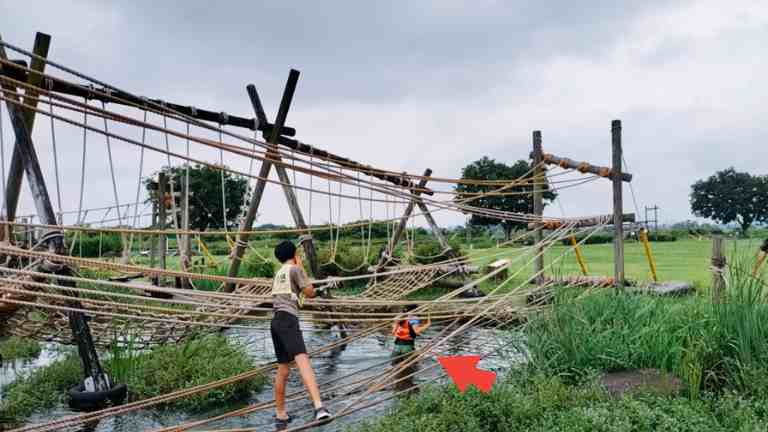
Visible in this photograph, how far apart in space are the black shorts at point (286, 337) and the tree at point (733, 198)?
172 ft

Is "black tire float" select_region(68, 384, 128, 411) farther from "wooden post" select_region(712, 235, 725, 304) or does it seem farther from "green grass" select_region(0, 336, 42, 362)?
"wooden post" select_region(712, 235, 725, 304)

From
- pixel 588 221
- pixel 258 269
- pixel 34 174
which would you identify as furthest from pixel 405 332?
pixel 258 269

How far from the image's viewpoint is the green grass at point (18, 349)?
8.23m

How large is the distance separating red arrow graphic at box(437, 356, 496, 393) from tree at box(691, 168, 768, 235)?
51.6 meters

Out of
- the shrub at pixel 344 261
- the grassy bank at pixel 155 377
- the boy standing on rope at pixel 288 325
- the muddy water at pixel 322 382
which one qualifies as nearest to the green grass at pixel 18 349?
the muddy water at pixel 322 382

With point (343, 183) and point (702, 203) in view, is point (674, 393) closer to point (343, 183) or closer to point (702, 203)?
point (343, 183)

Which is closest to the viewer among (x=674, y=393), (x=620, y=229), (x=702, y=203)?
(x=674, y=393)

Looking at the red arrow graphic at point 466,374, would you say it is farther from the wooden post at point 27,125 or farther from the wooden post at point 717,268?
the wooden post at point 27,125

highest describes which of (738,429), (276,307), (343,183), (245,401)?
(343,183)

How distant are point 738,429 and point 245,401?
430 cm

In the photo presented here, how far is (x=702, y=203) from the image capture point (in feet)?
172

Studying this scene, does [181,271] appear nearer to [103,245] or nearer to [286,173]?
[286,173]

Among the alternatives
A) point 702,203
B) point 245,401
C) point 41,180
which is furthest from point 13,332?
point 702,203

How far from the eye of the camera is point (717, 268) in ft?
17.7
